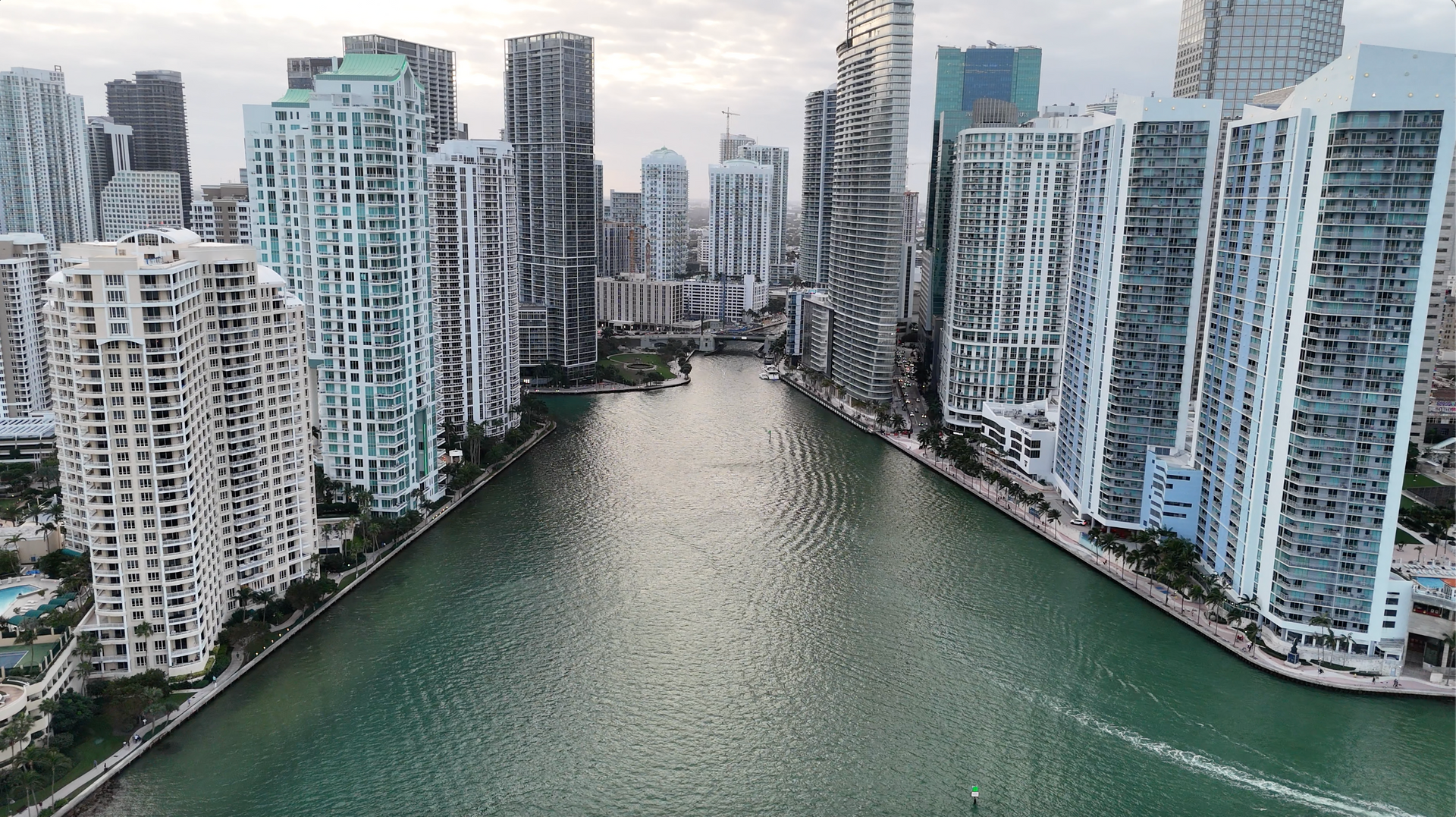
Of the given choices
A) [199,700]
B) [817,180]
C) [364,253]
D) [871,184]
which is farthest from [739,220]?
[199,700]

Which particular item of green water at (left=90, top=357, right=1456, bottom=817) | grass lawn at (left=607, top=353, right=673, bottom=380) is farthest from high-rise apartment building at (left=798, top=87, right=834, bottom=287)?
green water at (left=90, top=357, right=1456, bottom=817)

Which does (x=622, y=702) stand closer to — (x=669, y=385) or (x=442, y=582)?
(x=442, y=582)

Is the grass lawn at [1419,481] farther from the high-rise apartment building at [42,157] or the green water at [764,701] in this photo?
the high-rise apartment building at [42,157]

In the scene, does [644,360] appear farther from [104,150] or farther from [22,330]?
[104,150]

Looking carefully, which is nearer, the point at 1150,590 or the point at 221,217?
the point at 1150,590

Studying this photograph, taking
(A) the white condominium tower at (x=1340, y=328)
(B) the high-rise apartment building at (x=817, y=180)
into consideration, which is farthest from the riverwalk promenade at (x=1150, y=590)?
(B) the high-rise apartment building at (x=817, y=180)

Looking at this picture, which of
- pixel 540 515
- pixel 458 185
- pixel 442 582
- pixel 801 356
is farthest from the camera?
pixel 801 356

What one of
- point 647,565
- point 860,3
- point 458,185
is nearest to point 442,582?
point 647,565
